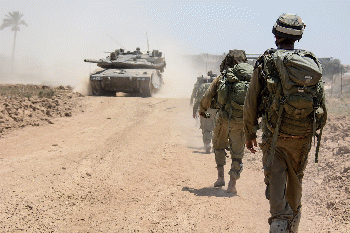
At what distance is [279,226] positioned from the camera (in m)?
3.28

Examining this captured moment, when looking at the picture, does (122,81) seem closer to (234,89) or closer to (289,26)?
(234,89)

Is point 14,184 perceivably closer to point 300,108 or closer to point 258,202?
point 258,202

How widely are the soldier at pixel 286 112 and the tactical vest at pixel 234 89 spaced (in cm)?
181

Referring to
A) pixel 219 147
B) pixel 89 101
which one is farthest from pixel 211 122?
pixel 89 101

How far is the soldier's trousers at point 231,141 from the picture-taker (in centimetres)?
554

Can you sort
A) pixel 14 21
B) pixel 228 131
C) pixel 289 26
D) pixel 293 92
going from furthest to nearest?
1. pixel 14 21
2. pixel 228 131
3. pixel 289 26
4. pixel 293 92

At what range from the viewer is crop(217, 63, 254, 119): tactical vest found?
539 centimetres

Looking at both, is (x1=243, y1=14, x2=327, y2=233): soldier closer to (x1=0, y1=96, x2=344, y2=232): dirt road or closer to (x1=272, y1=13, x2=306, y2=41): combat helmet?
(x1=272, y1=13, x2=306, y2=41): combat helmet

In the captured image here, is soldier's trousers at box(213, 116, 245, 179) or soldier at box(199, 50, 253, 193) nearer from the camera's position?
soldier at box(199, 50, 253, 193)

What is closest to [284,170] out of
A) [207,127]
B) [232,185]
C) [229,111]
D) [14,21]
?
[229,111]

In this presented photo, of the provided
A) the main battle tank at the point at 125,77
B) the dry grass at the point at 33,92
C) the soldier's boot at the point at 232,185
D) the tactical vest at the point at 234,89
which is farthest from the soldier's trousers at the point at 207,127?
the main battle tank at the point at 125,77

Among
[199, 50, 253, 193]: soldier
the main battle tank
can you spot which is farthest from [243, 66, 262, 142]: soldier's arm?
the main battle tank

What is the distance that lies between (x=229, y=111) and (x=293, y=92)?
2315 millimetres

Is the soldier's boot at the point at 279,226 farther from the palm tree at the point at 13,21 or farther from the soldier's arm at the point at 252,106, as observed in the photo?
the palm tree at the point at 13,21
